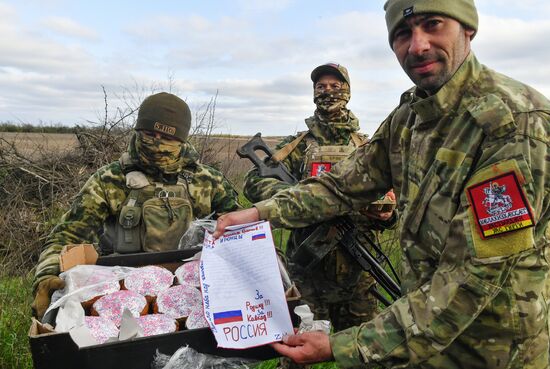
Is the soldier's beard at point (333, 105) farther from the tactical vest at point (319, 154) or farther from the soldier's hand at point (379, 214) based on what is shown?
the soldier's hand at point (379, 214)

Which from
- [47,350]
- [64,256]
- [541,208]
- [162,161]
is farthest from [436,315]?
[162,161]

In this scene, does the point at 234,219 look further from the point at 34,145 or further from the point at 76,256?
the point at 34,145

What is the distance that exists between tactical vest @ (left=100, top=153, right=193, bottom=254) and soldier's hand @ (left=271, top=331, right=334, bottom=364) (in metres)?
1.48

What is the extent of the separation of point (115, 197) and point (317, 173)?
139 centimetres

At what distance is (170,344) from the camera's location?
1699mm

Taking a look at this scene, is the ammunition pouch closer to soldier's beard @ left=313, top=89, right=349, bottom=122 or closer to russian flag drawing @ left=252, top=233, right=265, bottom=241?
russian flag drawing @ left=252, top=233, right=265, bottom=241

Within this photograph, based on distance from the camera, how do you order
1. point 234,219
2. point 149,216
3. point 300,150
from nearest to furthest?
point 234,219, point 149,216, point 300,150

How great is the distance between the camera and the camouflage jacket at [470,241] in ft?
4.64

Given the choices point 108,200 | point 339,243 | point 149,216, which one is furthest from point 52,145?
point 339,243

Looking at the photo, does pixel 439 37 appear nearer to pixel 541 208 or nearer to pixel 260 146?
pixel 541 208

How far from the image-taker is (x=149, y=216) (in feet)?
9.89

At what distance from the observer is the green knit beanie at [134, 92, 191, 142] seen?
10.0 ft

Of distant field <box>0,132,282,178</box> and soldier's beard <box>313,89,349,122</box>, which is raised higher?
distant field <box>0,132,282,178</box>

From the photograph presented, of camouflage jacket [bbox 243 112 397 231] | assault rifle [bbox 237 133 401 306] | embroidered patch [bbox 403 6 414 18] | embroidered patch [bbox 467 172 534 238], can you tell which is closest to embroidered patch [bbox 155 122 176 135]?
assault rifle [bbox 237 133 401 306]
